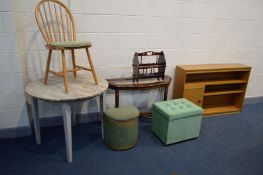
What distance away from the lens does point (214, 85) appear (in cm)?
298

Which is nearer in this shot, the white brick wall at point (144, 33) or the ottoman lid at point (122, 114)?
the ottoman lid at point (122, 114)

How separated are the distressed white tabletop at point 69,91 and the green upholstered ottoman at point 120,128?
0.29 meters

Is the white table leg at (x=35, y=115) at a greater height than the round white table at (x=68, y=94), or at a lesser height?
lesser

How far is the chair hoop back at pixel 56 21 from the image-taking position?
2074 millimetres

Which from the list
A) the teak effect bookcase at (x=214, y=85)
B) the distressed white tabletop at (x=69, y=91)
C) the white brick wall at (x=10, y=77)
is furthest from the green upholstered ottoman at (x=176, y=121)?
the white brick wall at (x=10, y=77)

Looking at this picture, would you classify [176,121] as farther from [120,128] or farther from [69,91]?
[69,91]

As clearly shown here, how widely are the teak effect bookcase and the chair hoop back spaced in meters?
1.41

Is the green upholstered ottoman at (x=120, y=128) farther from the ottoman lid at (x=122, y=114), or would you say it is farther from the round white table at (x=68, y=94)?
the round white table at (x=68, y=94)

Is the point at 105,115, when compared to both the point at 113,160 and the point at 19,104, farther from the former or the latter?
the point at 19,104

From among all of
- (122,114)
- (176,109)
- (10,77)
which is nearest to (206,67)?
(176,109)

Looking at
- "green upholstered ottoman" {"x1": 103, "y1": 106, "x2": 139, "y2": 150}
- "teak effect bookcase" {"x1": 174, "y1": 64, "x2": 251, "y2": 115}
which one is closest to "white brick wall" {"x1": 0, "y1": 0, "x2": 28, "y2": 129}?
"green upholstered ottoman" {"x1": 103, "y1": 106, "x2": 139, "y2": 150}

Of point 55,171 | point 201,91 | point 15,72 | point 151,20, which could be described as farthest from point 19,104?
point 201,91

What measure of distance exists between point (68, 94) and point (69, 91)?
66mm

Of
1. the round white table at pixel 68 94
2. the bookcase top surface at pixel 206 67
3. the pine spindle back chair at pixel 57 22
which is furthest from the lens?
the bookcase top surface at pixel 206 67
